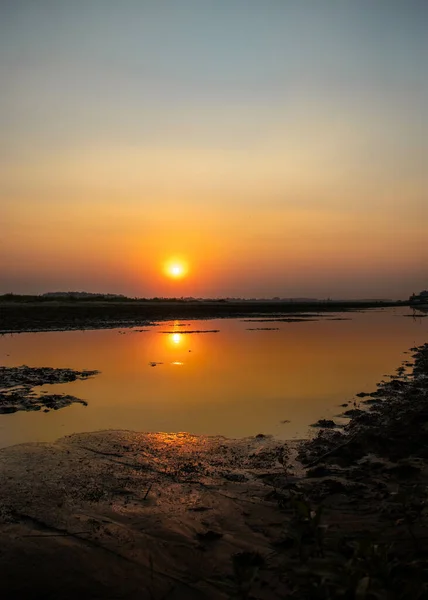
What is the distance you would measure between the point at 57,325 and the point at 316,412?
3598 cm

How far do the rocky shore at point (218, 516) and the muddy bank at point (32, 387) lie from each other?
364 cm

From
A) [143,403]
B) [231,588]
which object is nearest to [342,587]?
[231,588]

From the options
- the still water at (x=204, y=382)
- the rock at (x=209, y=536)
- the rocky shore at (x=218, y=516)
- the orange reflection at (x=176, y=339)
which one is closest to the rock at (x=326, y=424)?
the still water at (x=204, y=382)

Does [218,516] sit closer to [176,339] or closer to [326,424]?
[326,424]

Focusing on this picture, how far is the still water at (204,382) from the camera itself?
1156 centimetres

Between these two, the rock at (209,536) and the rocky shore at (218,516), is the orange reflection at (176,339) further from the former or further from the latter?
the rock at (209,536)

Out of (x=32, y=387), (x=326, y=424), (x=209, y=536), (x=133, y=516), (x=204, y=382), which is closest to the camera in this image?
(x=209, y=536)

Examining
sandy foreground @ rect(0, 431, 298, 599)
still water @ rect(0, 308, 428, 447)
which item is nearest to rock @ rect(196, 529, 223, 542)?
sandy foreground @ rect(0, 431, 298, 599)

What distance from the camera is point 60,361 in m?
22.0

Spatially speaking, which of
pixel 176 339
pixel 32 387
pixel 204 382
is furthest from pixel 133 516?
pixel 176 339

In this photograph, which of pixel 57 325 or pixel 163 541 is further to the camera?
pixel 57 325

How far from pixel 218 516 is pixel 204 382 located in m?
10.3

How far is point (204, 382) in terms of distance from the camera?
55.2 feet

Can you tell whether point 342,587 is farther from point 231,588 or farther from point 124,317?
point 124,317
